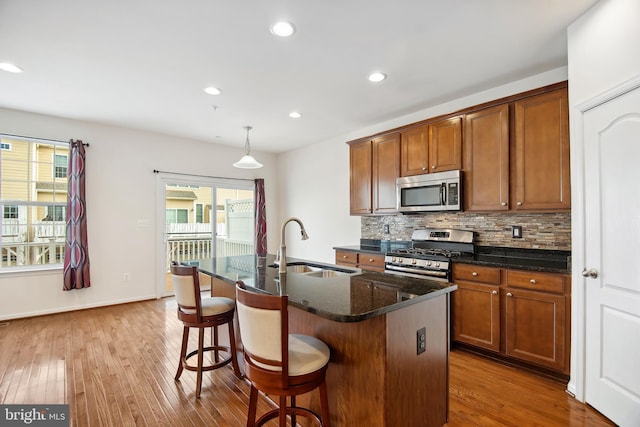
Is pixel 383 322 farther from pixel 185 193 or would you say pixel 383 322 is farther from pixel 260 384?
pixel 185 193

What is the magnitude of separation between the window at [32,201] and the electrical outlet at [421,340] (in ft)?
16.4

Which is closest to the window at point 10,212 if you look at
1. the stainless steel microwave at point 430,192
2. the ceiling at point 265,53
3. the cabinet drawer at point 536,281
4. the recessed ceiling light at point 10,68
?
the ceiling at point 265,53

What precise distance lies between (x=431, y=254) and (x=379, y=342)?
Result: 6.66 feet

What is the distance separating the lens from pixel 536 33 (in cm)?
236

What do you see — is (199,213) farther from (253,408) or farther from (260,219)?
(253,408)

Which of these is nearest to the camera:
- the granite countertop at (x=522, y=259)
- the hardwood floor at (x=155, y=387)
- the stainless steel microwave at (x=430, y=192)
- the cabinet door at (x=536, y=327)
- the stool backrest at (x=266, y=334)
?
the stool backrest at (x=266, y=334)

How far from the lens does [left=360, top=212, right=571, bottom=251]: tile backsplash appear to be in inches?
113

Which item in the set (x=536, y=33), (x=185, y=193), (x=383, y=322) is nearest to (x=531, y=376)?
(x=383, y=322)

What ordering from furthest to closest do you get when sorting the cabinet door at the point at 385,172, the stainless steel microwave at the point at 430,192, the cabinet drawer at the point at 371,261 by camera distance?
the cabinet door at the point at 385,172 → the cabinet drawer at the point at 371,261 → the stainless steel microwave at the point at 430,192

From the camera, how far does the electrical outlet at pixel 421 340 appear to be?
1675 mm

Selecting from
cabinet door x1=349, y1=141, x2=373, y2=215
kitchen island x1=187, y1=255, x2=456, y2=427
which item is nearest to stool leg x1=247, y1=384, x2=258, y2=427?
kitchen island x1=187, y1=255, x2=456, y2=427

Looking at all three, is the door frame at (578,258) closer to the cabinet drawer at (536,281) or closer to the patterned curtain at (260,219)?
the cabinet drawer at (536,281)

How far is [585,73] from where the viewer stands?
2.18 meters

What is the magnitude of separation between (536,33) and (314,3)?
169cm
